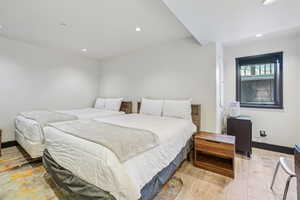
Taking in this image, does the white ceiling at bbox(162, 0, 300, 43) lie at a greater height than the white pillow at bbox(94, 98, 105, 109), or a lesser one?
greater

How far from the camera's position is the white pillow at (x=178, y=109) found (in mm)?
2709

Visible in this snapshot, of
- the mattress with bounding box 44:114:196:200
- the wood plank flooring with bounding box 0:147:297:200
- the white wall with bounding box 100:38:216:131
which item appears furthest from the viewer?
the white wall with bounding box 100:38:216:131

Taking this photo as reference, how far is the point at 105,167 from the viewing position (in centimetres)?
113

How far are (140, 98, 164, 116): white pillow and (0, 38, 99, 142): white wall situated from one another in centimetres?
242

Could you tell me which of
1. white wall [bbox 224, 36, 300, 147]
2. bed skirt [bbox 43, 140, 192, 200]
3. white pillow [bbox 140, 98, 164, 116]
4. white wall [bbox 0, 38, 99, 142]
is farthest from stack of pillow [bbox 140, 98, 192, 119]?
white wall [bbox 0, 38, 99, 142]

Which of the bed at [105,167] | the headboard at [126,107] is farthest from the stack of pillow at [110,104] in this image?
the bed at [105,167]

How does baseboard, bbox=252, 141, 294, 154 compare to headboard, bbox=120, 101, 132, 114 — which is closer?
baseboard, bbox=252, 141, 294, 154

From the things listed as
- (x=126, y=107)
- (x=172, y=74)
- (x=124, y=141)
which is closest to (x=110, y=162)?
(x=124, y=141)

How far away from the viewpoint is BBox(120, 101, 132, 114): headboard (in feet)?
12.9

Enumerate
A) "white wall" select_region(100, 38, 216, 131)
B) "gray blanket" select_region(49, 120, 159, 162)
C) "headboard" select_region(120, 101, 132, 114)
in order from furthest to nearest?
"headboard" select_region(120, 101, 132, 114) < "white wall" select_region(100, 38, 216, 131) < "gray blanket" select_region(49, 120, 159, 162)

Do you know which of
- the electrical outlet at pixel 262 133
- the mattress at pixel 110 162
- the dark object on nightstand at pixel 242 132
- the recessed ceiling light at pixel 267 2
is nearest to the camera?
the mattress at pixel 110 162

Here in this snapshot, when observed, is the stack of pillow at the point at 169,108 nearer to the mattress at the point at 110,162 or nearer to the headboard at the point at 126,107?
the headboard at the point at 126,107

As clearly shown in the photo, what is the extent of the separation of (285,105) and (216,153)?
6.25 ft

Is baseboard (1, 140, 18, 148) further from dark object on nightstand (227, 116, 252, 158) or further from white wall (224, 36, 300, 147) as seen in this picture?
white wall (224, 36, 300, 147)
